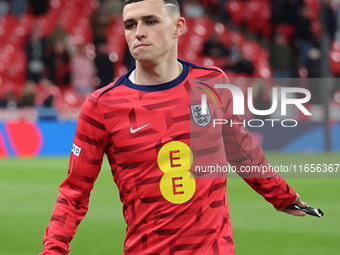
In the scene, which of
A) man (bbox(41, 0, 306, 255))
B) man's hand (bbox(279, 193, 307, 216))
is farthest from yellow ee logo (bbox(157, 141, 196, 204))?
man's hand (bbox(279, 193, 307, 216))

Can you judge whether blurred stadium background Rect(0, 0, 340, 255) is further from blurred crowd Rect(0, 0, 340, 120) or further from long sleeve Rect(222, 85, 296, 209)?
long sleeve Rect(222, 85, 296, 209)

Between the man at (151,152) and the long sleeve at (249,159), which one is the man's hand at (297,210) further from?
the man at (151,152)

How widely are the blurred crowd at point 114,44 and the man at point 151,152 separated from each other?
1033 cm

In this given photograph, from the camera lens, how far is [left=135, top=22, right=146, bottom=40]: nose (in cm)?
301

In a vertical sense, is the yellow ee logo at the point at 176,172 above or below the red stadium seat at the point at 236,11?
below

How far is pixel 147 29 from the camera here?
9.95 feet

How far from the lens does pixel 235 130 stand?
11.0 feet

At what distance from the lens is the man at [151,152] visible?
3068 mm

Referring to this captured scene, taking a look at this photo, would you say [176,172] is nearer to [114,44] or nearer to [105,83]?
[105,83]

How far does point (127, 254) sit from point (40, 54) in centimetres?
1403

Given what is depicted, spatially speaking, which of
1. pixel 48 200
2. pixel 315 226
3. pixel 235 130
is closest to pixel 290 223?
pixel 315 226

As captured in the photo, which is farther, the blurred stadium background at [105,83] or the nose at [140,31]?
the blurred stadium background at [105,83]

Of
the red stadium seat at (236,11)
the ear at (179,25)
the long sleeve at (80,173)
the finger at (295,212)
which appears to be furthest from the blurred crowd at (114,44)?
the long sleeve at (80,173)

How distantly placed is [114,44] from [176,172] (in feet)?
55.7
